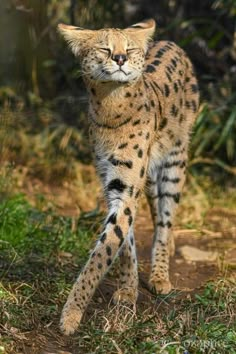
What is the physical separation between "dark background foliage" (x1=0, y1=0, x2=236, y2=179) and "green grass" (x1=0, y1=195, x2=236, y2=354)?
2167 millimetres

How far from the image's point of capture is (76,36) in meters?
5.96

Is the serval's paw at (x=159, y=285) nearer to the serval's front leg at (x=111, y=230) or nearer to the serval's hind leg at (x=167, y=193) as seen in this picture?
the serval's hind leg at (x=167, y=193)

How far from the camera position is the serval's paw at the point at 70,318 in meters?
5.26

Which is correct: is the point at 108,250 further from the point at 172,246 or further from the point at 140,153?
the point at 172,246

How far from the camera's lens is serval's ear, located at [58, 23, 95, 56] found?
5.93 meters

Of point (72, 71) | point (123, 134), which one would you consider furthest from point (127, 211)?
point (72, 71)

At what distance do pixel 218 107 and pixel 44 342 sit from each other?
4275mm

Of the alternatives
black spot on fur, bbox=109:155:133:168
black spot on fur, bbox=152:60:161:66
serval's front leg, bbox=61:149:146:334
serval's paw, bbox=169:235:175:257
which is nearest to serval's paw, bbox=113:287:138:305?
serval's front leg, bbox=61:149:146:334

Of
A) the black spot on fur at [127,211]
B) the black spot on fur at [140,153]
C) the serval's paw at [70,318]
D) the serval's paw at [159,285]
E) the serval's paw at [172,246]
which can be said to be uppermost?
the black spot on fur at [140,153]

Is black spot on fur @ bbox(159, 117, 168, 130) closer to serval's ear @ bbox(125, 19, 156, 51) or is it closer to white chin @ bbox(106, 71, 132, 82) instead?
serval's ear @ bbox(125, 19, 156, 51)

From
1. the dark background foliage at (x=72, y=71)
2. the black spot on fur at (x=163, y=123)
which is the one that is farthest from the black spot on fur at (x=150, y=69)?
the dark background foliage at (x=72, y=71)

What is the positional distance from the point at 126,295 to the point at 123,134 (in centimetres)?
102

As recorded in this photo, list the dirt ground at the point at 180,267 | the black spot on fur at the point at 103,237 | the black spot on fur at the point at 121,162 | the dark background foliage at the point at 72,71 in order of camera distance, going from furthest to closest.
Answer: the dark background foliage at the point at 72,71 → the black spot on fur at the point at 121,162 → the black spot on fur at the point at 103,237 → the dirt ground at the point at 180,267

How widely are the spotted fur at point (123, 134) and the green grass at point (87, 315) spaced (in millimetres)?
179
